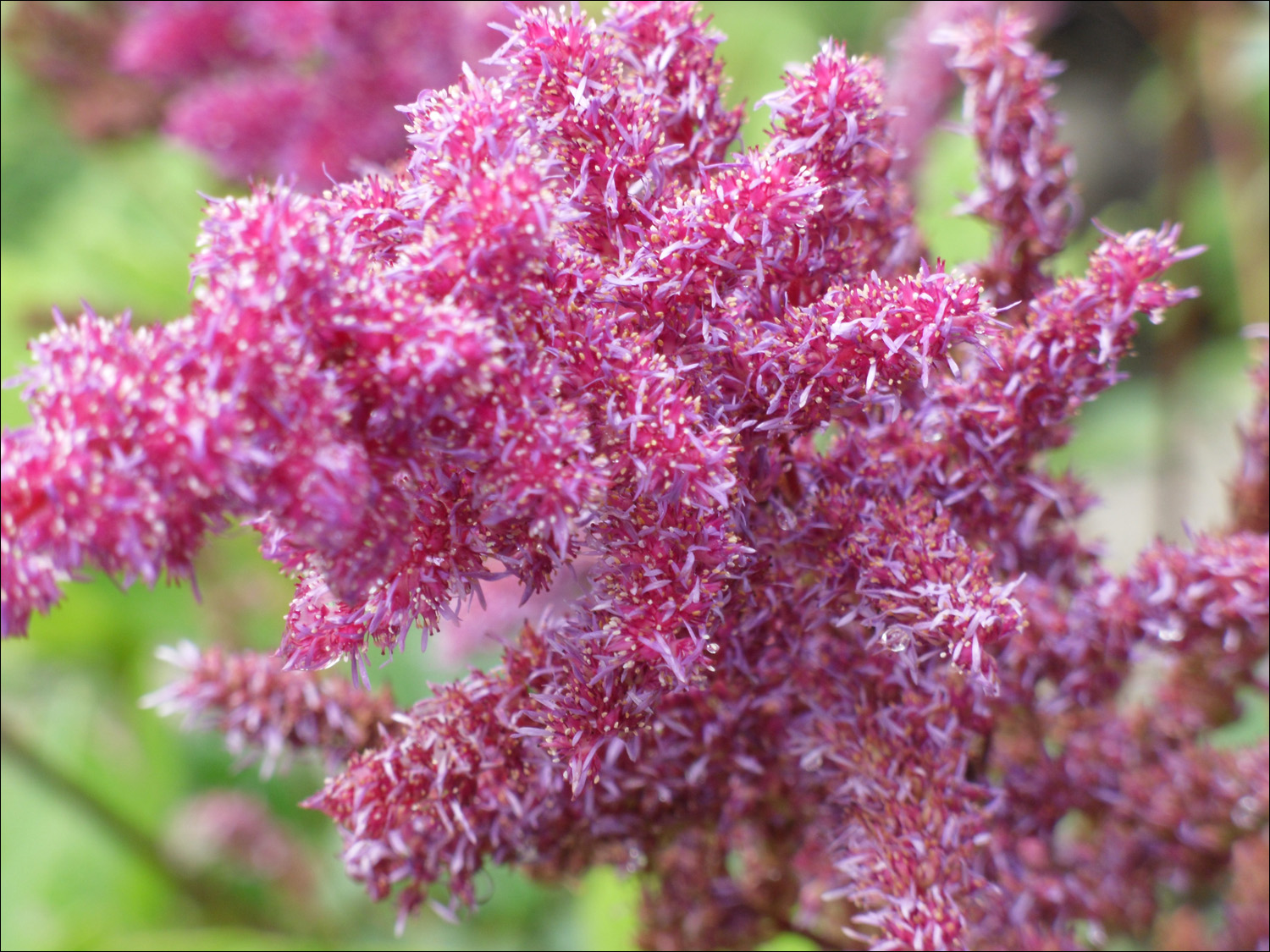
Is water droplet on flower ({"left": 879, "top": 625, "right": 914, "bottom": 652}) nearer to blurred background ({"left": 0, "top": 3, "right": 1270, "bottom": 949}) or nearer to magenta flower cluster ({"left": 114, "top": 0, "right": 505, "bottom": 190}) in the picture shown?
blurred background ({"left": 0, "top": 3, "right": 1270, "bottom": 949})

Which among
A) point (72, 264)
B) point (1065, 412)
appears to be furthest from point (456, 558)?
point (72, 264)

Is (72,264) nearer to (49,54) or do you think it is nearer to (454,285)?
(49,54)

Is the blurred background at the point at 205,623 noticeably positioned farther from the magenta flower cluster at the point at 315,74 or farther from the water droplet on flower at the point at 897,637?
the water droplet on flower at the point at 897,637

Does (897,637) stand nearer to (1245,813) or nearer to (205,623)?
(1245,813)

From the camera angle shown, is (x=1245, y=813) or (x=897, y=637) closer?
(x=897, y=637)

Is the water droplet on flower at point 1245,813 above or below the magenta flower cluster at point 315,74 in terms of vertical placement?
below

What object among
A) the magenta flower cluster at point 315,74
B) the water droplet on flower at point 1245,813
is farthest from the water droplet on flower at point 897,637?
the magenta flower cluster at point 315,74

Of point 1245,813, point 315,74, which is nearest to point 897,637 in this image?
point 1245,813
